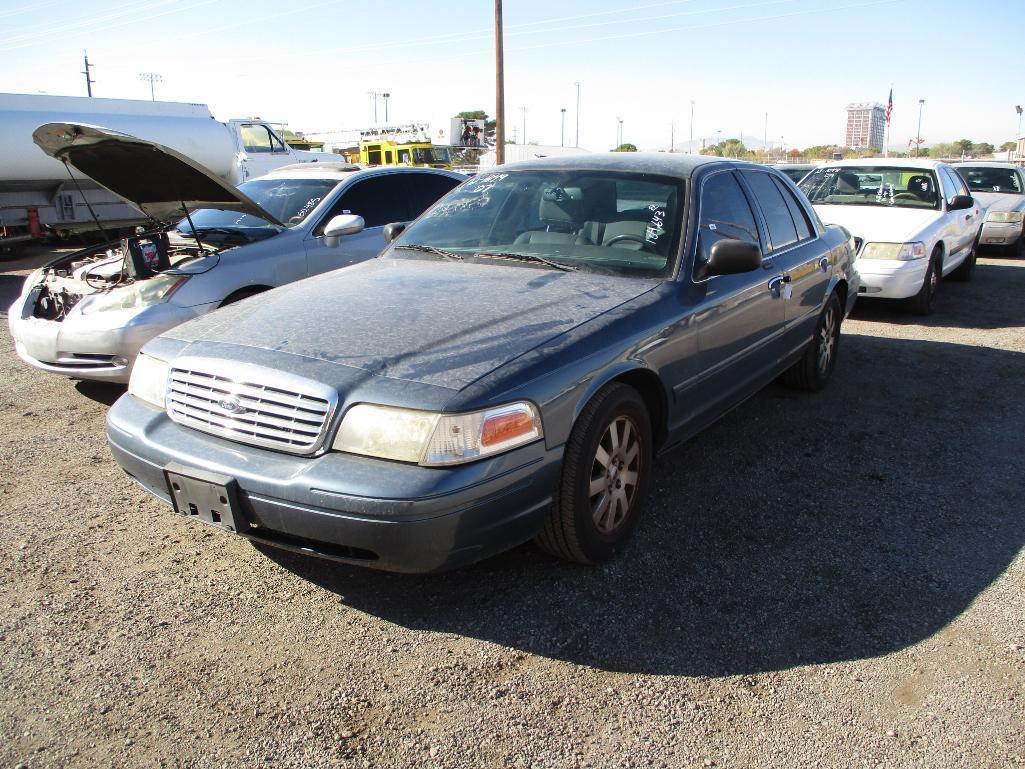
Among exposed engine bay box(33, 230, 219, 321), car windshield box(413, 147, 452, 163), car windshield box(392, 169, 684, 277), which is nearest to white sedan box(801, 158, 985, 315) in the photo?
car windshield box(392, 169, 684, 277)

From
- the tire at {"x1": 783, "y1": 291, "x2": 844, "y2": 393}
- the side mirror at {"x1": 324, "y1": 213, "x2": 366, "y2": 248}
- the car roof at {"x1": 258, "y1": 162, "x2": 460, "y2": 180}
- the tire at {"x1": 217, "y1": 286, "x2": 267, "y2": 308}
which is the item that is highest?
the car roof at {"x1": 258, "y1": 162, "x2": 460, "y2": 180}

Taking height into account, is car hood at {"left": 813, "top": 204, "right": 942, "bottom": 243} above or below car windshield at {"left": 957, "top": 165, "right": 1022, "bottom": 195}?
below

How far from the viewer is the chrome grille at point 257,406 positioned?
264 cm

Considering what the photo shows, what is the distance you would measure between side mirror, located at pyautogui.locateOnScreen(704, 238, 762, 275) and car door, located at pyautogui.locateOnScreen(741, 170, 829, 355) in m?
0.98

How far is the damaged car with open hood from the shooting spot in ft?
16.4

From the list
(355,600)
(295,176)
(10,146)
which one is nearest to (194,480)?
(355,600)

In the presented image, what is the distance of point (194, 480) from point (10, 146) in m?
14.1

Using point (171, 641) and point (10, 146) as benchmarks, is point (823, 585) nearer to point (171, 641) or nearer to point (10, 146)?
point (171, 641)

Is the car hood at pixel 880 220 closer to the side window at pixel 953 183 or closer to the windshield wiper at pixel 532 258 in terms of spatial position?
the side window at pixel 953 183

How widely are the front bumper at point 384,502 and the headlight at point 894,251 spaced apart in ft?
21.4

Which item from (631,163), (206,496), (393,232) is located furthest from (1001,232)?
(206,496)

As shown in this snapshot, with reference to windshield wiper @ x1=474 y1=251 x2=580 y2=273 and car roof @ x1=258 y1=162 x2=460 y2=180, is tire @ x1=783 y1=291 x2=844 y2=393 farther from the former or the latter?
car roof @ x1=258 y1=162 x2=460 y2=180

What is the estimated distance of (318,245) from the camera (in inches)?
238

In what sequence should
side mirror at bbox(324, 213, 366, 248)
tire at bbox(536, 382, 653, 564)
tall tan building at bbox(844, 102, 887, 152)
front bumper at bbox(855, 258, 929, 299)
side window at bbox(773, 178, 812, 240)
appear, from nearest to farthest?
tire at bbox(536, 382, 653, 564)
side window at bbox(773, 178, 812, 240)
side mirror at bbox(324, 213, 366, 248)
front bumper at bbox(855, 258, 929, 299)
tall tan building at bbox(844, 102, 887, 152)
